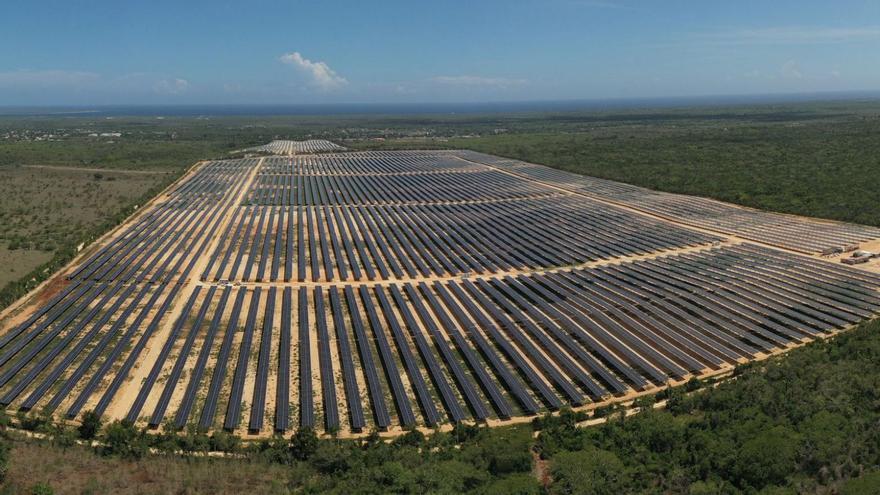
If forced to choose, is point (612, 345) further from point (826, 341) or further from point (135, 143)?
point (135, 143)

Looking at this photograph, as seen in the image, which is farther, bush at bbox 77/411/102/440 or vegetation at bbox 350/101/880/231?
vegetation at bbox 350/101/880/231

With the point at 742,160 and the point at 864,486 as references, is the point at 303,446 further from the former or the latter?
the point at 742,160

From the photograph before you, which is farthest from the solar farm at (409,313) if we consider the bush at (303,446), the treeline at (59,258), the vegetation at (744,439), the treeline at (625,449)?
the vegetation at (744,439)

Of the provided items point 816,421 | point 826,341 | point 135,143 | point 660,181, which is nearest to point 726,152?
Answer: point 660,181

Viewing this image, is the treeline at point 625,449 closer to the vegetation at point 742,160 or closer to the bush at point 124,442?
the bush at point 124,442

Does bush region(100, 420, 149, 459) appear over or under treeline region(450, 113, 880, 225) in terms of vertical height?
under

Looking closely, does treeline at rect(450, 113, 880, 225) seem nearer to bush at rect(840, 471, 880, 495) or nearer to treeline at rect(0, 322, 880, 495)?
treeline at rect(0, 322, 880, 495)

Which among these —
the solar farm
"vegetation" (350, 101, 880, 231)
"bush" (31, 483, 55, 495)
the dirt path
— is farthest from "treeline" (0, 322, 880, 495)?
"vegetation" (350, 101, 880, 231)

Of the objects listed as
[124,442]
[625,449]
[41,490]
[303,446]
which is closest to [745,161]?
[625,449]
